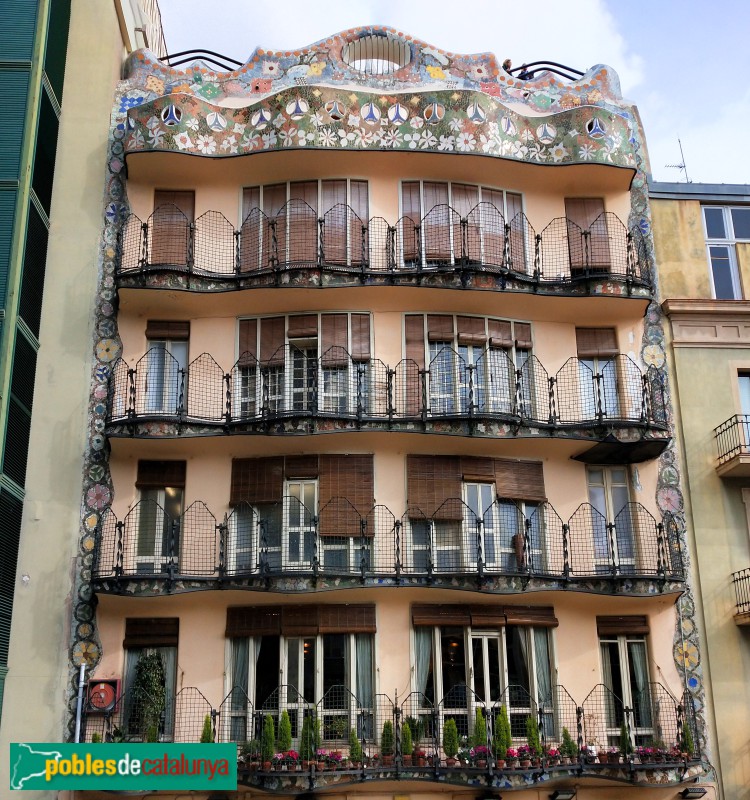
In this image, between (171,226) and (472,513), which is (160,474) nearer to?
(171,226)

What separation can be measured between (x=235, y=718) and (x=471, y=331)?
375 inches

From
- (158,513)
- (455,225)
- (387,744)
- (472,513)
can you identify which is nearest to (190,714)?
(387,744)

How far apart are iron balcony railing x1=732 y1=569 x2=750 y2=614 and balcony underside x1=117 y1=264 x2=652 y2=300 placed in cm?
666

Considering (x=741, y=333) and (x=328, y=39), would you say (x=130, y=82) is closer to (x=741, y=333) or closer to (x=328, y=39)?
(x=328, y=39)

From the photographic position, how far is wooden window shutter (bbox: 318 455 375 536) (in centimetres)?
2178

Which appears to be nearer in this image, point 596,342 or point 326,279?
point 326,279

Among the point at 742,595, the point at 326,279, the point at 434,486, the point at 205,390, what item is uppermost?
the point at 326,279

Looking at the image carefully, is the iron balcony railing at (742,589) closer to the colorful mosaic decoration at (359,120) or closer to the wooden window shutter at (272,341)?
the colorful mosaic decoration at (359,120)

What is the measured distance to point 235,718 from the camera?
68.8ft

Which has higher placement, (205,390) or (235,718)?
(205,390)

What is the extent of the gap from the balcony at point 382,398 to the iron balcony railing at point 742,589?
10.2 feet

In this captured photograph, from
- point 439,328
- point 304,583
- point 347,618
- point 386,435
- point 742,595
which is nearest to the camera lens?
point 304,583

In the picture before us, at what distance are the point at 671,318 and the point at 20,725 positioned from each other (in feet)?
53.5

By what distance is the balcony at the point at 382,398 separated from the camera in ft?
72.2
